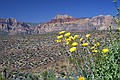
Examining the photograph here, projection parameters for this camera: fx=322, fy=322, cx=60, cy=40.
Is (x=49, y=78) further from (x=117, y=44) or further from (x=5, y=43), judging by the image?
(x=5, y=43)

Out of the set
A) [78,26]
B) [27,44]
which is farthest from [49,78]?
[78,26]

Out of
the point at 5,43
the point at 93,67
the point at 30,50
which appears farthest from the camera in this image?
the point at 5,43

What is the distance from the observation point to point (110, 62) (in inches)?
215

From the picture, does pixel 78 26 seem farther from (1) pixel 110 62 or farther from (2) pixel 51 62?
(1) pixel 110 62

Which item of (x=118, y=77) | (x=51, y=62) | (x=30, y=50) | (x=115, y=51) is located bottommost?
(x=118, y=77)

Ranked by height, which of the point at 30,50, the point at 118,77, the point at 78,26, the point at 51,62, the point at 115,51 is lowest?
the point at 118,77

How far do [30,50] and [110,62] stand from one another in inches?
2172

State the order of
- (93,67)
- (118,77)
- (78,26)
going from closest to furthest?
(118,77), (93,67), (78,26)

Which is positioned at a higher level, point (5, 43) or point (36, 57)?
point (5, 43)

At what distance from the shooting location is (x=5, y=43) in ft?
215

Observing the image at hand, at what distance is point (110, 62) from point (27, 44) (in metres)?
60.8

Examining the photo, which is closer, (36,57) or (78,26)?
(36,57)

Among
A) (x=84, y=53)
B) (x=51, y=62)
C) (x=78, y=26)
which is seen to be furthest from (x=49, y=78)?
(x=78, y=26)

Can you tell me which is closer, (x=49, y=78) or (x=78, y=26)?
(x=49, y=78)
